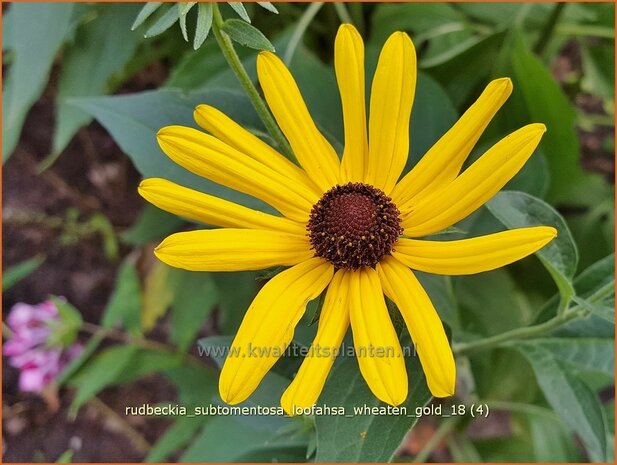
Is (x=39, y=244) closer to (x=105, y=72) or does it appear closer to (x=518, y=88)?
(x=105, y=72)

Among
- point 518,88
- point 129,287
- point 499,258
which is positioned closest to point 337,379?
point 499,258

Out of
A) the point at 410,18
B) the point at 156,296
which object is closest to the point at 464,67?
the point at 410,18

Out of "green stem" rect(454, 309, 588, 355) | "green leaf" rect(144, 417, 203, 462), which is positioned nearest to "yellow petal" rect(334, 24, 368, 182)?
"green stem" rect(454, 309, 588, 355)

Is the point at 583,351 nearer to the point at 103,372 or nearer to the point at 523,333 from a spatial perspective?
the point at 523,333

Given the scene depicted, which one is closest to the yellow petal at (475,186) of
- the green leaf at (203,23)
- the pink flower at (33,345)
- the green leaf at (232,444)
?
the green leaf at (203,23)

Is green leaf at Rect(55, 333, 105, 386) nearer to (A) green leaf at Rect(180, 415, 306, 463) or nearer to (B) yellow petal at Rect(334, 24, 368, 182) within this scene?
(A) green leaf at Rect(180, 415, 306, 463)
